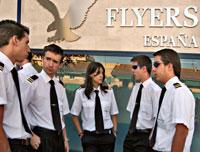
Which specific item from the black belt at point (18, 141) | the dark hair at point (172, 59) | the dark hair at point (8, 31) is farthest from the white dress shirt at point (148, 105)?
the dark hair at point (8, 31)

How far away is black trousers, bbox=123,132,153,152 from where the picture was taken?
12.5 ft

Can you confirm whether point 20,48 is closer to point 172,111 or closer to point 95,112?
point 172,111

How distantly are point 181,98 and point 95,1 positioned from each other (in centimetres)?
→ 351

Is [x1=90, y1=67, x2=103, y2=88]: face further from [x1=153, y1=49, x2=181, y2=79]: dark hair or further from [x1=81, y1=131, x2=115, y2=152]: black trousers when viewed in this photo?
[x1=153, y1=49, x2=181, y2=79]: dark hair

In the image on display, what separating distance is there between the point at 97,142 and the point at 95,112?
1.49 feet

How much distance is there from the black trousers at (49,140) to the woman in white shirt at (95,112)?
2.40 ft

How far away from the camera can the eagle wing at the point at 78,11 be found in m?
5.42

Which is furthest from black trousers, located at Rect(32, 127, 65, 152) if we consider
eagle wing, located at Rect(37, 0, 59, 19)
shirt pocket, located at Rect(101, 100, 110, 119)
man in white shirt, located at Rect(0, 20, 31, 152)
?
eagle wing, located at Rect(37, 0, 59, 19)

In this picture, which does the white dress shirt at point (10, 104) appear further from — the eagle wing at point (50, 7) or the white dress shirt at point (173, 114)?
the eagle wing at point (50, 7)

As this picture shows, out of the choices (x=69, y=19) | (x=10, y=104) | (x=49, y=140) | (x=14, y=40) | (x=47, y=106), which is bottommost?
(x=49, y=140)

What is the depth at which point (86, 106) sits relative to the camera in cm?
401

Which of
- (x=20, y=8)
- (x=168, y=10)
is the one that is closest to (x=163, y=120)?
(x=168, y=10)

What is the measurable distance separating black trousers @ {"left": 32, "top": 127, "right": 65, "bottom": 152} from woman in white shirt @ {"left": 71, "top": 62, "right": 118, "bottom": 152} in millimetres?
731

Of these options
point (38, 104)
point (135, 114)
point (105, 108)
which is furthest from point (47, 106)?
point (135, 114)
